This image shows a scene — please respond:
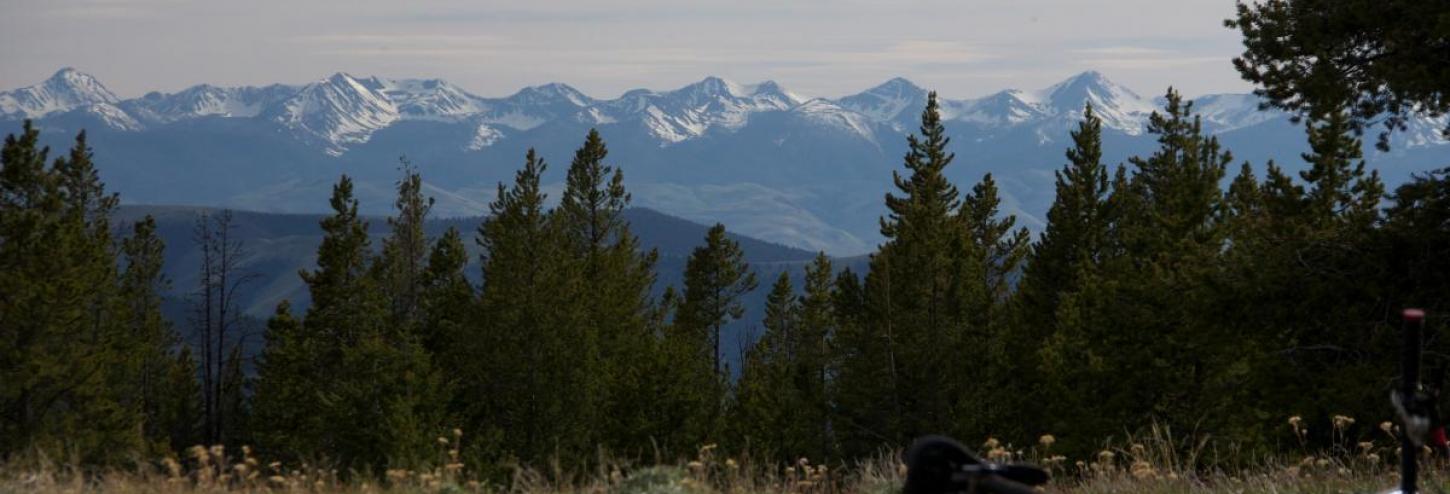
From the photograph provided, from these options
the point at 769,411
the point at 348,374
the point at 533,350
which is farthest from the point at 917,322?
the point at 348,374

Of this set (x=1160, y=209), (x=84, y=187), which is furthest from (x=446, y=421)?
(x=84, y=187)

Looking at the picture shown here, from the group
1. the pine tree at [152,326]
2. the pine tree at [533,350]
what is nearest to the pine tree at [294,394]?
the pine tree at [533,350]

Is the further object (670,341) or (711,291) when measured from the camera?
(711,291)

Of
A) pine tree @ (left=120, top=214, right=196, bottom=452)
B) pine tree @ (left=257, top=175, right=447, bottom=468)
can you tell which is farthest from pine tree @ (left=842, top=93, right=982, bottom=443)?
pine tree @ (left=120, top=214, right=196, bottom=452)

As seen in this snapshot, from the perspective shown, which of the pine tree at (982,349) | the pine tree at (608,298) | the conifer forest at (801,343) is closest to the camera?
the conifer forest at (801,343)

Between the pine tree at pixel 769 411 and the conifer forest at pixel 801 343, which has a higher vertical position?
the conifer forest at pixel 801 343

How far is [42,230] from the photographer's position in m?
44.4

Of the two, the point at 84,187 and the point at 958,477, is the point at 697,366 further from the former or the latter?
the point at 958,477

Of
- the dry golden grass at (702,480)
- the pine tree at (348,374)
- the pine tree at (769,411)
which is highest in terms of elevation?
the dry golden grass at (702,480)

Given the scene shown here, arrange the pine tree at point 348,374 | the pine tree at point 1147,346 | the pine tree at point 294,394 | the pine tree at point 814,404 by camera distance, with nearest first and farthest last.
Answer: the pine tree at point 1147,346 < the pine tree at point 348,374 < the pine tree at point 294,394 < the pine tree at point 814,404

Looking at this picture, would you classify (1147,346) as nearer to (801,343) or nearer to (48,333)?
(801,343)

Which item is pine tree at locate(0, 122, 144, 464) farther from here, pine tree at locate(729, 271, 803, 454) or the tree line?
pine tree at locate(729, 271, 803, 454)

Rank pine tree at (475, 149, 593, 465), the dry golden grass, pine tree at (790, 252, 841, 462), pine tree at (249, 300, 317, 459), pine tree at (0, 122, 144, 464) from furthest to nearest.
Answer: pine tree at (790, 252, 841, 462) → pine tree at (475, 149, 593, 465) → pine tree at (0, 122, 144, 464) → pine tree at (249, 300, 317, 459) → the dry golden grass

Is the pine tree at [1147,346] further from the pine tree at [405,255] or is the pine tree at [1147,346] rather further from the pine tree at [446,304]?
the pine tree at [405,255]
